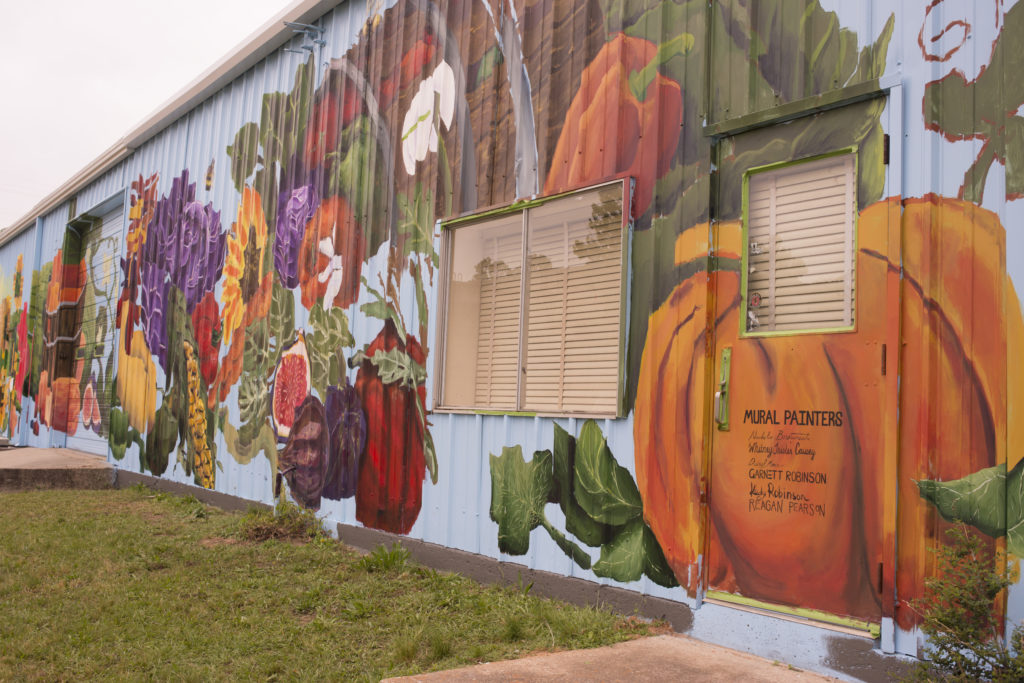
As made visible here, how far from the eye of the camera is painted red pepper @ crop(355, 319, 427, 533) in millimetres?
7344

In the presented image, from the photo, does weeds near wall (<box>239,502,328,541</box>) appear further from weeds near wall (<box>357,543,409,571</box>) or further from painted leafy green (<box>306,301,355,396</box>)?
weeds near wall (<box>357,543,409,571</box>)

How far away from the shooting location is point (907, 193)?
4043 mm

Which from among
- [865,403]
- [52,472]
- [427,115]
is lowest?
[52,472]

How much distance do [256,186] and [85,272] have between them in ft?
29.9

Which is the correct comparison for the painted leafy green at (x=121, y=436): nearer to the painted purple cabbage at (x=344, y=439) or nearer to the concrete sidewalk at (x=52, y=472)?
the concrete sidewalk at (x=52, y=472)

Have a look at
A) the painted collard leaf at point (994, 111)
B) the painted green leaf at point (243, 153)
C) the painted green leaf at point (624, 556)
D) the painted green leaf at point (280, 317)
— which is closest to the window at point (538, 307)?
the painted green leaf at point (624, 556)

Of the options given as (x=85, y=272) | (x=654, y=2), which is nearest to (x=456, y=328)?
(x=654, y=2)

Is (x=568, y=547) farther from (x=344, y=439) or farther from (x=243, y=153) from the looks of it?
(x=243, y=153)

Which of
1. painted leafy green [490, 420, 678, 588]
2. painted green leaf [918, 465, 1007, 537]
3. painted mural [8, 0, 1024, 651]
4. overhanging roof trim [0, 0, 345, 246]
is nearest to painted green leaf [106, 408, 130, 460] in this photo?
overhanging roof trim [0, 0, 345, 246]

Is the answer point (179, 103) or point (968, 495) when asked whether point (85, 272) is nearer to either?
point (179, 103)

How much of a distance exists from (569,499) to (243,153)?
738cm

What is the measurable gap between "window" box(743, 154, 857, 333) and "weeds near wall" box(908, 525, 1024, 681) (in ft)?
3.93

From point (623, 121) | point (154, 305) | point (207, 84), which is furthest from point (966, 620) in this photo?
point (154, 305)

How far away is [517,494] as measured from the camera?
6.18 m
